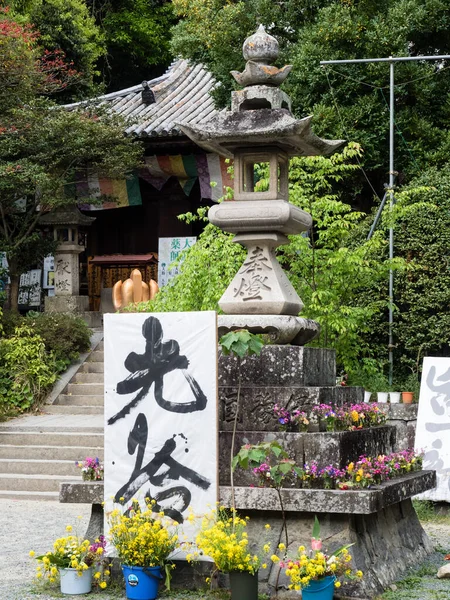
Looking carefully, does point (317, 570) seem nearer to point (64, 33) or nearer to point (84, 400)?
point (84, 400)

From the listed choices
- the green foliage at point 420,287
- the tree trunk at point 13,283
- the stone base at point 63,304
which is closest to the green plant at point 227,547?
the green foliage at point 420,287

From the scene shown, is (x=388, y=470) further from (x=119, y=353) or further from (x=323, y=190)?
(x=323, y=190)

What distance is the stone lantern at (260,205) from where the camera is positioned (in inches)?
340

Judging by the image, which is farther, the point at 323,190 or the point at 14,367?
the point at 323,190

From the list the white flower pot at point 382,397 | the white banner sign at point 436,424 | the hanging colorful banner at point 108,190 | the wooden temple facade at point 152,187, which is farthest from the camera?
the hanging colorful banner at point 108,190

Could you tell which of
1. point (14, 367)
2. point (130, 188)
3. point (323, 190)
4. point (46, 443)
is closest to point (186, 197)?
point (130, 188)

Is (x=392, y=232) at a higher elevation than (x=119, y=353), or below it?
higher

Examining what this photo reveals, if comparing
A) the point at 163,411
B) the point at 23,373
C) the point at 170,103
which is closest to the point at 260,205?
the point at 163,411

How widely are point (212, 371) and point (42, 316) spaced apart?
11.4 meters

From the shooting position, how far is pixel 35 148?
1881 cm

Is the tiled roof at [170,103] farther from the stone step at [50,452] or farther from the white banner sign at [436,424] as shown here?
the white banner sign at [436,424]

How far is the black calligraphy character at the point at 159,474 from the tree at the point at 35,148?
11170 millimetres

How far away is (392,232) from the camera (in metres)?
15.9

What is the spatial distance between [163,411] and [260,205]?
2258 millimetres
